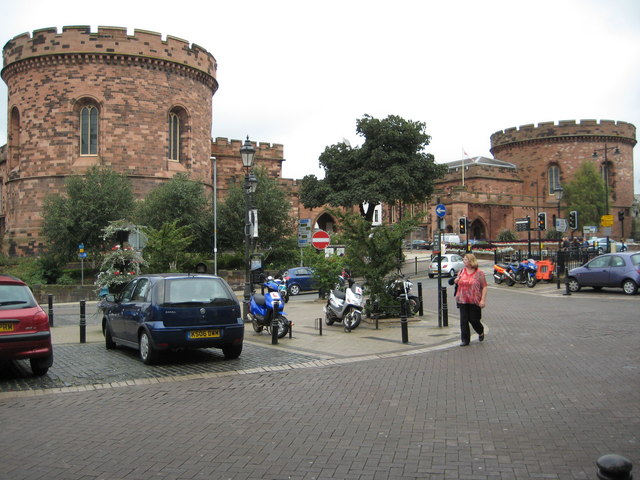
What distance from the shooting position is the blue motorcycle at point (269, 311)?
41.5ft

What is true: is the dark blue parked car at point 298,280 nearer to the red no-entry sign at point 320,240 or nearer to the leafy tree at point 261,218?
the leafy tree at point 261,218

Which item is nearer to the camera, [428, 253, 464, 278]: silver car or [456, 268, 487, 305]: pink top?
[456, 268, 487, 305]: pink top

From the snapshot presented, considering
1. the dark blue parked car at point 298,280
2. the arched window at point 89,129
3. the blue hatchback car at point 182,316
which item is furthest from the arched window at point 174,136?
the blue hatchback car at point 182,316

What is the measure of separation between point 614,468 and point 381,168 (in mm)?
37296

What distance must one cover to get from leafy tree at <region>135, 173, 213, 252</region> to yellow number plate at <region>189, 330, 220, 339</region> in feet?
78.3

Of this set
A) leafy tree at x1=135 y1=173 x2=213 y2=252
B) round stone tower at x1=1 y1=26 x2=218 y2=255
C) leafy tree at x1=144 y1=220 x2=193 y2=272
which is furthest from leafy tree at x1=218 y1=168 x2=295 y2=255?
leafy tree at x1=144 y1=220 x2=193 y2=272

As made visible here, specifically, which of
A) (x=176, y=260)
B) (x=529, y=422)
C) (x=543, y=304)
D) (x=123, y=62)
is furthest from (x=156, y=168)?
(x=529, y=422)

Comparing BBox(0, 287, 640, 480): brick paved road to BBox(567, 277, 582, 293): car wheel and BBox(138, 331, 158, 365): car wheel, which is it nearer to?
BBox(138, 331, 158, 365): car wheel

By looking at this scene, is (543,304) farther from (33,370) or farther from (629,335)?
(33,370)

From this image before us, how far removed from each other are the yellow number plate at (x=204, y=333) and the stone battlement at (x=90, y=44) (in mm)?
31044

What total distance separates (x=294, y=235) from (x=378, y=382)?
3193cm

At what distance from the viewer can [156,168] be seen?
124 ft

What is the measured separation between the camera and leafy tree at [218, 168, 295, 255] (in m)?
37.1

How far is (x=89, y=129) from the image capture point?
36.9 m
